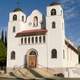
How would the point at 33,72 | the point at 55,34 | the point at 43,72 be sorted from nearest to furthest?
the point at 33,72 < the point at 43,72 < the point at 55,34

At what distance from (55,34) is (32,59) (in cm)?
625

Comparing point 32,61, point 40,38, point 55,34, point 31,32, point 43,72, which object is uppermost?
point 31,32

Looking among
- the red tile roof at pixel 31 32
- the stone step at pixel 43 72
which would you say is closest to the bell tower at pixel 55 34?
the red tile roof at pixel 31 32

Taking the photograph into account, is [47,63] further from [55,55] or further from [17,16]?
[17,16]

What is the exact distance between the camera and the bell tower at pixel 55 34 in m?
44.3

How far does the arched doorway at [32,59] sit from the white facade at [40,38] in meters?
0.24

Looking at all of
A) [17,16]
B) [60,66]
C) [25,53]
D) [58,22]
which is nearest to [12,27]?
[17,16]

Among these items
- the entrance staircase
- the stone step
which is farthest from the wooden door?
the stone step

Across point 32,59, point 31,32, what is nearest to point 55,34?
point 31,32

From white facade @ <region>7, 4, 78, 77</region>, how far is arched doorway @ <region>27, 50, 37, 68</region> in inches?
9.3

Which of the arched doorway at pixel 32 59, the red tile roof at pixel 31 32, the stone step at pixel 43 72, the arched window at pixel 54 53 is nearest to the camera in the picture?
the stone step at pixel 43 72

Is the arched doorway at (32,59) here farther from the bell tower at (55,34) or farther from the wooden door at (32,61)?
the bell tower at (55,34)

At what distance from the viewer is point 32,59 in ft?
153

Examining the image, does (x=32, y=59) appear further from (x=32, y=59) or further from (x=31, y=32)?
(x=31, y=32)
